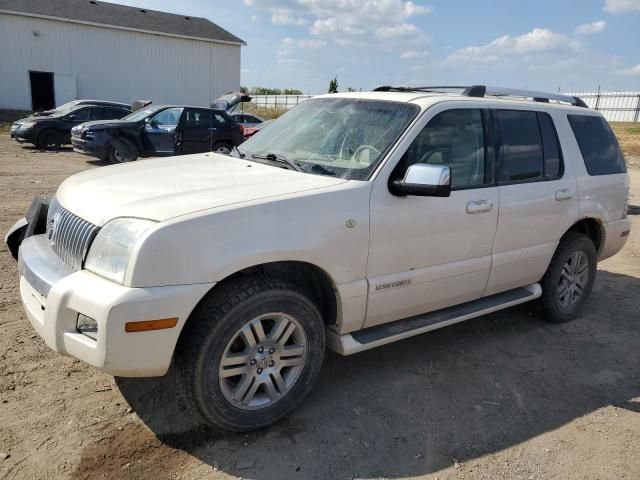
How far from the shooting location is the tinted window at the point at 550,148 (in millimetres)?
4449

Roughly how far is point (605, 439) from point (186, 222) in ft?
9.18

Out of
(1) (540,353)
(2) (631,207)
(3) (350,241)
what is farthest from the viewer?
(2) (631,207)

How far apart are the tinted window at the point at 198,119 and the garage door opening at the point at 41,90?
19.7 meters

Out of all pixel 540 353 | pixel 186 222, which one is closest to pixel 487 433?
pixel 540 353

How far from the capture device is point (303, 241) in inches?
115

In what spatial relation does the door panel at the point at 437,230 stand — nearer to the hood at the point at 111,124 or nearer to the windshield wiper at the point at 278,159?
the windshield wiper at the point at 278,159

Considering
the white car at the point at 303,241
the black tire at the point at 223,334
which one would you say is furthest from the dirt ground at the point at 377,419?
the white car at the point at 303,241

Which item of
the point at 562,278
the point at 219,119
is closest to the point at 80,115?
the point at 219,119

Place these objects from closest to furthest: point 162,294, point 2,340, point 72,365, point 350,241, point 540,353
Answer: point 162,294, point 350,241, point 72,365, point 2,340, point 540,353

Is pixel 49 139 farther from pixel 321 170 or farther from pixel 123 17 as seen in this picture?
pixel 123 17

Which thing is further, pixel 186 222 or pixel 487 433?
pixel 487 433

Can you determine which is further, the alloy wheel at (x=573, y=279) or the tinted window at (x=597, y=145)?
the alloy wheel at (x=573, y=279)

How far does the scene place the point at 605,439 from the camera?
325 centimetres

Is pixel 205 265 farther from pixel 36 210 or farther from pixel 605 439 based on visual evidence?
pixel 605 439
